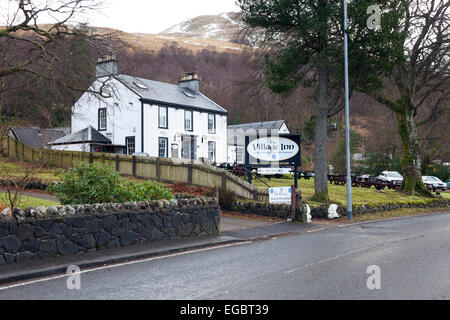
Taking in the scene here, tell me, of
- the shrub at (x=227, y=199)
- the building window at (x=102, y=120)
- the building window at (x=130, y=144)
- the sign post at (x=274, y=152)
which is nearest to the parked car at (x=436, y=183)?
the sign post at (x=274, y=152)

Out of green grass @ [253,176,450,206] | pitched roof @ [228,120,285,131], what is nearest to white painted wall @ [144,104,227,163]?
pitched roof @ [228,120,285,131]

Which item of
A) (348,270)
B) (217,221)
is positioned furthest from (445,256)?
(217,221)

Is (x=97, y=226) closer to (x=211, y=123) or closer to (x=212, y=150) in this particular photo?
(x=212, y=150)

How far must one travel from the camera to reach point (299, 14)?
19.2 metres

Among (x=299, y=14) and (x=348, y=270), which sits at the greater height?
(x=299, y=14)

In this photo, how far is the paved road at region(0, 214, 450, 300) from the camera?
21.4 feet

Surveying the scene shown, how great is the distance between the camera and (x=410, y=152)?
29766 millimetres

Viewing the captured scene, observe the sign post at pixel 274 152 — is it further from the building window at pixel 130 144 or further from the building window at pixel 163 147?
the building window at pixel 163 147

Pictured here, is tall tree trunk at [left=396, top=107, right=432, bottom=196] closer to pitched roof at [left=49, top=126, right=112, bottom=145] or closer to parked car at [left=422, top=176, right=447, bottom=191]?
parked car at [left=422, top=176, right=447, bottom=191]

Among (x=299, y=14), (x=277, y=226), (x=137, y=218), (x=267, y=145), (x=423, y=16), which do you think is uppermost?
(x=423, y=16)

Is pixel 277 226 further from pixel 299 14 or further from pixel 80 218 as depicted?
pixel 299 14

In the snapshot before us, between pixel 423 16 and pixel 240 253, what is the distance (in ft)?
77.2

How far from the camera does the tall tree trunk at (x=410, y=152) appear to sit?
29.5 m

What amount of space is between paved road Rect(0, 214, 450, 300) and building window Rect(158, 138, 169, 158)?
27.3 meters
